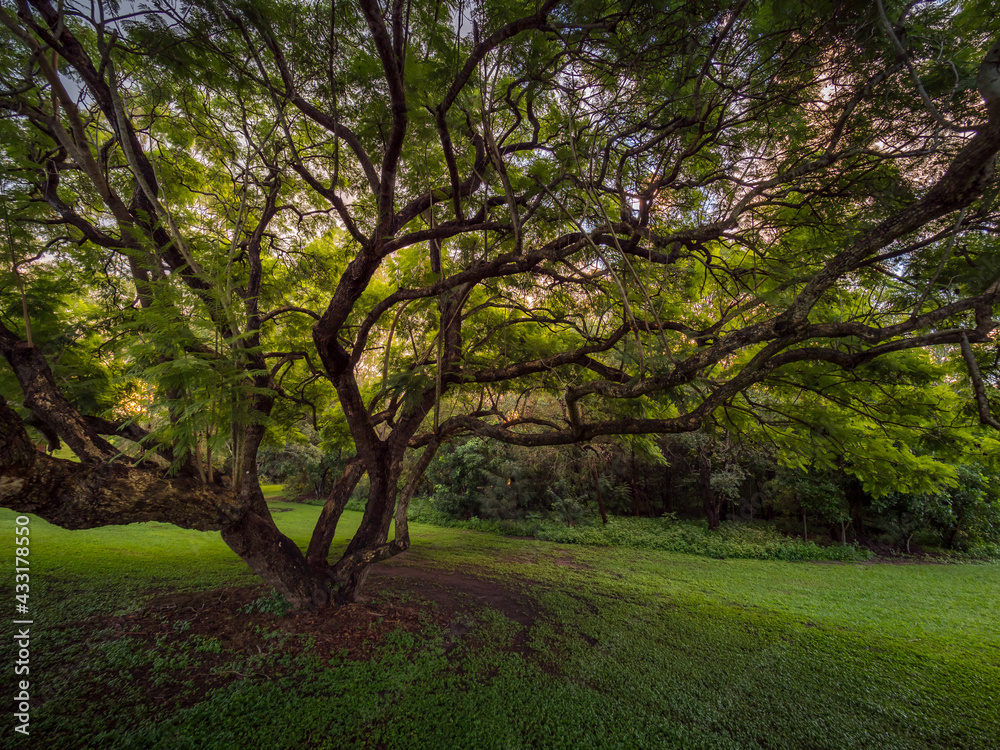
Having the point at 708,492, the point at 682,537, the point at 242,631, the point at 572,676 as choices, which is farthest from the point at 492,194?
the point at 708,492

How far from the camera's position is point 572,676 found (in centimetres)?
349

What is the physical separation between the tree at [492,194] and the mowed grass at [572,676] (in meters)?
1.28

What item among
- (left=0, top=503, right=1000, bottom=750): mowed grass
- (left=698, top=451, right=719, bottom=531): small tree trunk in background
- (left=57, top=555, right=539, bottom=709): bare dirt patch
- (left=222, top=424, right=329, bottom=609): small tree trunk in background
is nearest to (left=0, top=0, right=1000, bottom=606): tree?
(left=222, top=424, right=329, bottom=609): small tree trunk in background

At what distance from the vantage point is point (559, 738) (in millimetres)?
2697

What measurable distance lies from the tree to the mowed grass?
4.20 ft

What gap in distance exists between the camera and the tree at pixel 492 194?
2451 millimetres

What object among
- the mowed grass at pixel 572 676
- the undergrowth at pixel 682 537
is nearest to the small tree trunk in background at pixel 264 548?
the mowed grass at pixel 572 676

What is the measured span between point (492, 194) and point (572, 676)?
5104 mm

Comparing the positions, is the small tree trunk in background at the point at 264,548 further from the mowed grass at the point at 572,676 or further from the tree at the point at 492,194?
the mowed grass at the point at 572,676

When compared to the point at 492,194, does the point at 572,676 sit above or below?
below

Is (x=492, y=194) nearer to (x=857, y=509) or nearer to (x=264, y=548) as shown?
(x=264, y=548)

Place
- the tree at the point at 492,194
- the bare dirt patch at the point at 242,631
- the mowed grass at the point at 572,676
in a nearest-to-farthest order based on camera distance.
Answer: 1. the tree at the point at 492,194
2. the mowed grass at the point at 572,676
3. the bare dirt patch at the point at 242,631

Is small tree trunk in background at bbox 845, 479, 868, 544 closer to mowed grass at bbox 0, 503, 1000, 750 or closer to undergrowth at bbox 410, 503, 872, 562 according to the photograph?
undergrowth at bbox 410, 503, 872, 562

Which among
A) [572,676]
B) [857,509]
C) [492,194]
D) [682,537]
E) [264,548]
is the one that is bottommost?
[682,537]
